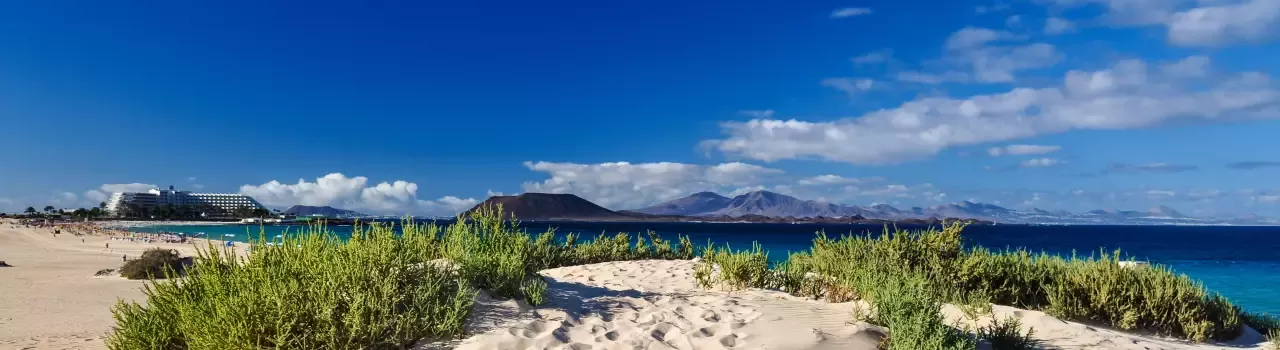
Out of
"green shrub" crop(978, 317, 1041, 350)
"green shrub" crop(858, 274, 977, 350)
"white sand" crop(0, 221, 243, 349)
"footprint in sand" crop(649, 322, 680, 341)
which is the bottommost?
"white sand" crop(0, 221, 243, 349)

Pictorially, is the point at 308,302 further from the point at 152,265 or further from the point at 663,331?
the point at 152,265

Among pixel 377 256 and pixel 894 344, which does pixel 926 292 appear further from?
pixel 377 256

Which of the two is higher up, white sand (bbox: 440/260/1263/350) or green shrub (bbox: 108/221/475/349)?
green shrub (bbox: 108/221/475/349)

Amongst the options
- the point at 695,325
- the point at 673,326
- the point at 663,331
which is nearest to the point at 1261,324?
the point at 695,325

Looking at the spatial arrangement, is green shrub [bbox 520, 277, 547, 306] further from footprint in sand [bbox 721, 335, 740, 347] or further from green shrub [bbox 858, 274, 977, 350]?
green shrub [bbox 858, 274, 977, 350]

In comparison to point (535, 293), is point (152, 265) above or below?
below

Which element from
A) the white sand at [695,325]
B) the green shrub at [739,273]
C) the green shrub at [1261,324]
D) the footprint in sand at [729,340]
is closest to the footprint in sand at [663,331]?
the white sand at [695,325]

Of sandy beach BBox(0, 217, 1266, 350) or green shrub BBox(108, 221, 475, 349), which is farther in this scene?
sandy beach BBox(0, 217, 1266, 350)

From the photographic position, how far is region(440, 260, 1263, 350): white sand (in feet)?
19.1

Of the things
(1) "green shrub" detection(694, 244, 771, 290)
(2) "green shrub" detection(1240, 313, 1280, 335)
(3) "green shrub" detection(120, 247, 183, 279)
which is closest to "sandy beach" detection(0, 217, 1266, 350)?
(1) "green shrub" detection(694, 244, 771, 290)

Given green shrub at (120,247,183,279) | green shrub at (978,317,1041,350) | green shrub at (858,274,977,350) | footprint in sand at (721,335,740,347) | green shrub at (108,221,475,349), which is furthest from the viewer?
green shrub at (120,247,183,279)

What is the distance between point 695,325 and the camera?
650 centimetres

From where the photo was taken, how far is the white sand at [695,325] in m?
5.82

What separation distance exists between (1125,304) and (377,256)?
8.82 m
